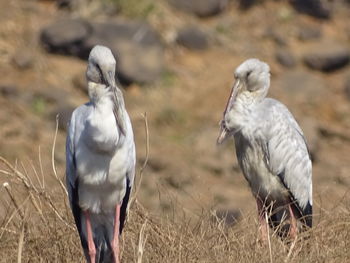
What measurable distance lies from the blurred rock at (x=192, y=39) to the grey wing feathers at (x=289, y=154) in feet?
30.8

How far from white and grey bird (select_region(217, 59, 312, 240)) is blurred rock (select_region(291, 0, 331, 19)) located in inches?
436

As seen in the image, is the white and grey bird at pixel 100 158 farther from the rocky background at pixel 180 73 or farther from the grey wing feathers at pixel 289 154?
the rocky background at pixel 180 73

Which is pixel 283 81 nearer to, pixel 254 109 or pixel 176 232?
pixel 254 109

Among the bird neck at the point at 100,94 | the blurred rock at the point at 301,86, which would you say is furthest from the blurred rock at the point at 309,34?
the bird neck at the point at 100,94

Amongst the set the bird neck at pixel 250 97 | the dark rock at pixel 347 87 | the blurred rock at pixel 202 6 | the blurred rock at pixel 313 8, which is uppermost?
the bird neck at pixel 250 97

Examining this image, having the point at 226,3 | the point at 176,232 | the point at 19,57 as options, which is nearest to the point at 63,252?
the point at 176,232

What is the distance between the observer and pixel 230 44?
18.5 m

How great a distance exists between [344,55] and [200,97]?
240cm

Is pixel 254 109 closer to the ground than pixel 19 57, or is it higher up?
higher up

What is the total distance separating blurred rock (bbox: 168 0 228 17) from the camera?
18.6 metres

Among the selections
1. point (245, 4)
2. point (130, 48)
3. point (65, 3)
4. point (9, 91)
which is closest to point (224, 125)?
point (9, 91)

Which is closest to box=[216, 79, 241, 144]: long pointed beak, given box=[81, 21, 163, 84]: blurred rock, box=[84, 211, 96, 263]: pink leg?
box=[84, 211, 96, 263]: pink leg

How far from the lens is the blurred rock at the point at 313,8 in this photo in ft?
64.1

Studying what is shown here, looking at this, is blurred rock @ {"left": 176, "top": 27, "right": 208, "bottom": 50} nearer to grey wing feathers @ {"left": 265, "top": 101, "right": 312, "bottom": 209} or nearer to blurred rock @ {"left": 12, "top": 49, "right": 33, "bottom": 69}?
blurred rock @ {"left": 12, "top": 49, "right": 33, "bottom": 69}
